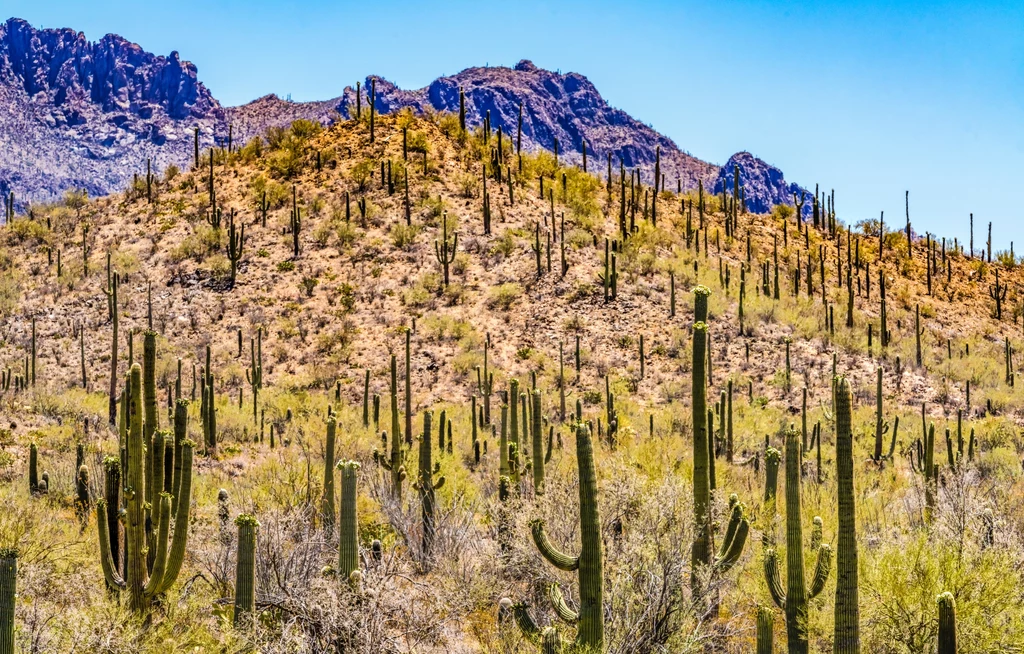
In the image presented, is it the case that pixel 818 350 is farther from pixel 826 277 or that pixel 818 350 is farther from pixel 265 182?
pixel 265 182

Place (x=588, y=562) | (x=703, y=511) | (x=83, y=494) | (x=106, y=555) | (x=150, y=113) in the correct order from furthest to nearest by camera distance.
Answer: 1. (x=150, y=113)
2. (x=83, y=494)
3. (x=703, y=511)
4. (x=106, y=555)
5. (x=588, y=562)

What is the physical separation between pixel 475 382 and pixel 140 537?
23345 mm

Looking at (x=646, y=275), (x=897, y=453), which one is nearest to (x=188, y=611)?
(x=897, y=453)

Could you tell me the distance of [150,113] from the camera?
6383 inches

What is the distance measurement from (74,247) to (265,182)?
9765mm

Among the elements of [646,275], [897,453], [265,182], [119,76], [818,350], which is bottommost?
[897,453]

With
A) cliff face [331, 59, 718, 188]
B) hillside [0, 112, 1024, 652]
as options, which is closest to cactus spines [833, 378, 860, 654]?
hillside [0, 112, 1024, 652]

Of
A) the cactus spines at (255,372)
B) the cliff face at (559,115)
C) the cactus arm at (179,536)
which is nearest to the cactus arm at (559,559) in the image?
the cactus arm at (179,536)

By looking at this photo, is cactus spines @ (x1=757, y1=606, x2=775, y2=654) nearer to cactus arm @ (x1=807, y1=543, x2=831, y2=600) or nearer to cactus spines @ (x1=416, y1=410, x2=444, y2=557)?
cactus arm @ (x1=807, y1=543, x2=831, y2=600)

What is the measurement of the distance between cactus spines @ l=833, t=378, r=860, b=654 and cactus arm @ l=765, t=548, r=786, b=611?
1809 millimetres

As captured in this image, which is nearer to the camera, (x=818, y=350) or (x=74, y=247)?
(x=818, y=350)

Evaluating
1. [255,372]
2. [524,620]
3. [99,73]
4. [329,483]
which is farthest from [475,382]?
[99,73]

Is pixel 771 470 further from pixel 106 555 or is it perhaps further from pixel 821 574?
pixel 106 555

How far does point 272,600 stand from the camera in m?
9.44
